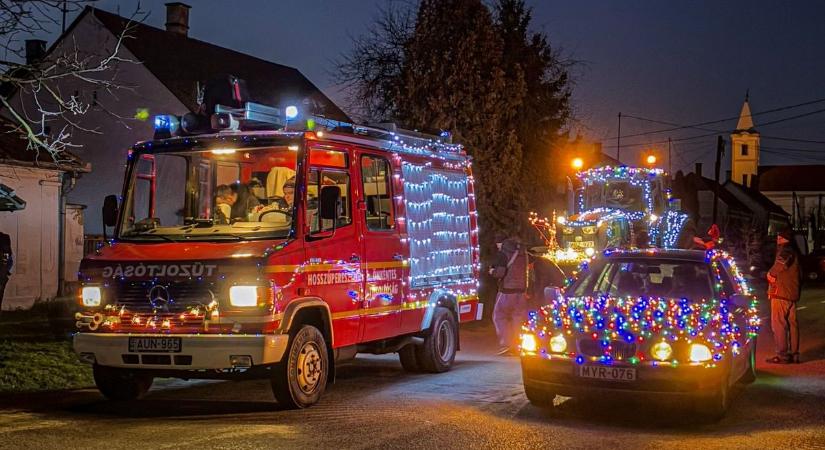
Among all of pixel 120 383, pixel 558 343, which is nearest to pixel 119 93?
pixel 120 383

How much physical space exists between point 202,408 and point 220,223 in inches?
73.9

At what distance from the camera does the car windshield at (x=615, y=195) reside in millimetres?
26391

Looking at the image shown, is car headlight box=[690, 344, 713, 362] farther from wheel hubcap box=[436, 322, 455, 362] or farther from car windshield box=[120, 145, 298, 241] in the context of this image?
wheel hubcap box=[436, 322, 455, 362]

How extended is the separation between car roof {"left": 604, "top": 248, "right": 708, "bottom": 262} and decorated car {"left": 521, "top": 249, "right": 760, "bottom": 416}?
0.03 metres

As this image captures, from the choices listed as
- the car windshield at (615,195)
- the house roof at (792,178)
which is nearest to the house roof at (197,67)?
the car windshield at (615,195)

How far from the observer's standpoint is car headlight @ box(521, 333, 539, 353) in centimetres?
958

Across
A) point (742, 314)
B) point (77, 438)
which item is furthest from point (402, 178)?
point (77, 438)

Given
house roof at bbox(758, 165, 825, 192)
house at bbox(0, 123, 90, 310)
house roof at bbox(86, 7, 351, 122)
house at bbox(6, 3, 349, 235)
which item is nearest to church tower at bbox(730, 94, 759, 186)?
house roof at bbox(758, 165, 825, 192)

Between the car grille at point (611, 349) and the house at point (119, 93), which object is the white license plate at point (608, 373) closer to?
the car grille at point (611, 349)

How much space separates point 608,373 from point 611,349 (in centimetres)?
22

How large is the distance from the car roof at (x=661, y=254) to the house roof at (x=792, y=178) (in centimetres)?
13661

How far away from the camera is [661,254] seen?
35.1 feet

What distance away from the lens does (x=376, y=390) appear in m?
11.3

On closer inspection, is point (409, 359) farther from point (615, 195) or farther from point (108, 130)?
point (108, 130)
